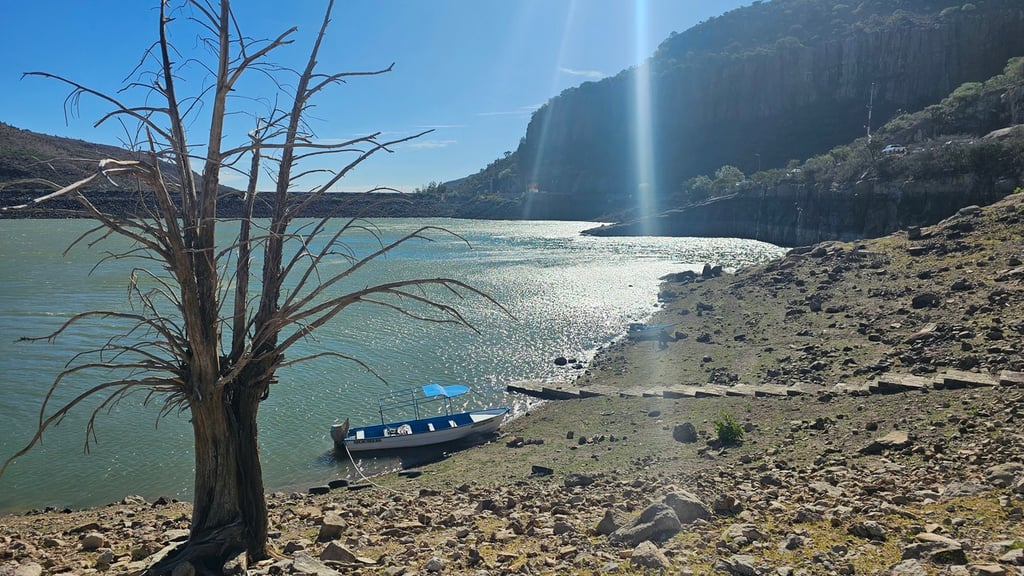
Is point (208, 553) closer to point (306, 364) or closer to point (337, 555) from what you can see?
point (337, 555)

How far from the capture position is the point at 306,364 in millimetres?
29000

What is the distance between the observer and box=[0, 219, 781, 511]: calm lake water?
18000 millimetres

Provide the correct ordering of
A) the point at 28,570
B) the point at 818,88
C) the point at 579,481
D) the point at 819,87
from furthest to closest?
the point at 818,88
the point at 819,87
the point at 579,481
the point at 28,570

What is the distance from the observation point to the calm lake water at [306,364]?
18000 mm

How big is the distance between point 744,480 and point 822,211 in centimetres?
8343

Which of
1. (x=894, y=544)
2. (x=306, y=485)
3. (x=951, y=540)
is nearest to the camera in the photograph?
(x=951, y=540)

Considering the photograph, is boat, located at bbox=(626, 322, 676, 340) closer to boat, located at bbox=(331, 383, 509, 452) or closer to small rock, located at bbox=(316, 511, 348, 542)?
boat, located at bbox=(331, 383, 509, 452)

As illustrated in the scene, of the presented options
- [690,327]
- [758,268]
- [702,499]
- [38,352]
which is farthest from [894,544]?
[758,268]

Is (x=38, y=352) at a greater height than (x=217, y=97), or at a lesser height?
lesser

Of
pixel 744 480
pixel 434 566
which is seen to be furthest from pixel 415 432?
pixel 434 566

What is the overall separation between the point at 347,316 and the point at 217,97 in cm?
→ 3434

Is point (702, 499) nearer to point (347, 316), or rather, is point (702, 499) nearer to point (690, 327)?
point (690, 327)

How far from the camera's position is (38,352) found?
97.0ft

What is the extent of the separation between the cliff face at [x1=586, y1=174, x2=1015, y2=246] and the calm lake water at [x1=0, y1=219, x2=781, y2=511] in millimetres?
17448
